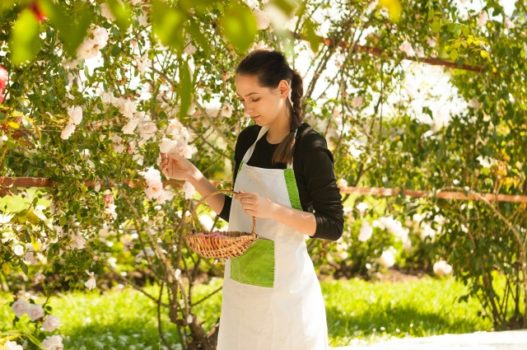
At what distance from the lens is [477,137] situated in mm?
4820

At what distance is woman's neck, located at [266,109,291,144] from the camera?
253 centimetres

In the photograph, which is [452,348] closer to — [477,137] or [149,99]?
[477,137]

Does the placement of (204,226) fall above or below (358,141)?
below

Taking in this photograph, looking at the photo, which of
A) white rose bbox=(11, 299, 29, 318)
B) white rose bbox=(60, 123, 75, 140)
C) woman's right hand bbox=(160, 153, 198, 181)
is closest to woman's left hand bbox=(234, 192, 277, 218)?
woman's right hand bbox=(160, 153, 198, 181)

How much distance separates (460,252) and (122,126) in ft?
7.94

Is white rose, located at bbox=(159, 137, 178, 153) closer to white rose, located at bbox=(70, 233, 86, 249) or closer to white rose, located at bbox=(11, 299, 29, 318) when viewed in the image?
white rose, located at bbox=(70, 233, 86, 249)

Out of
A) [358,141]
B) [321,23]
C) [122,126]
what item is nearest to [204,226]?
[358,141]

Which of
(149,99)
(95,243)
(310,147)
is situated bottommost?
(95,243)

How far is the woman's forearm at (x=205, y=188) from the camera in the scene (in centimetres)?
262

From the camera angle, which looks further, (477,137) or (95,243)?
(477,137)

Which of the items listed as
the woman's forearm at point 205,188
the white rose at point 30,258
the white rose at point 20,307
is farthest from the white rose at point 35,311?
the woman's forearm at point 205,188

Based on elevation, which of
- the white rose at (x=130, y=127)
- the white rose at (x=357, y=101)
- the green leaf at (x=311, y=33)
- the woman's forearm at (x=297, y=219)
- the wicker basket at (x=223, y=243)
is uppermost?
the white rose at (x=357, y=101)

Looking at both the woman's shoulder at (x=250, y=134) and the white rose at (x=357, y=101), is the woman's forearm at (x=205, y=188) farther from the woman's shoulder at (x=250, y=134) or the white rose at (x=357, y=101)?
the white rose at (x=357, y=101)

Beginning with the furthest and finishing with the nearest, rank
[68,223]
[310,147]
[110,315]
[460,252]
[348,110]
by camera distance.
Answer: [110,315] < [460,252] < [348,110] < [68,223] < [310,147]
